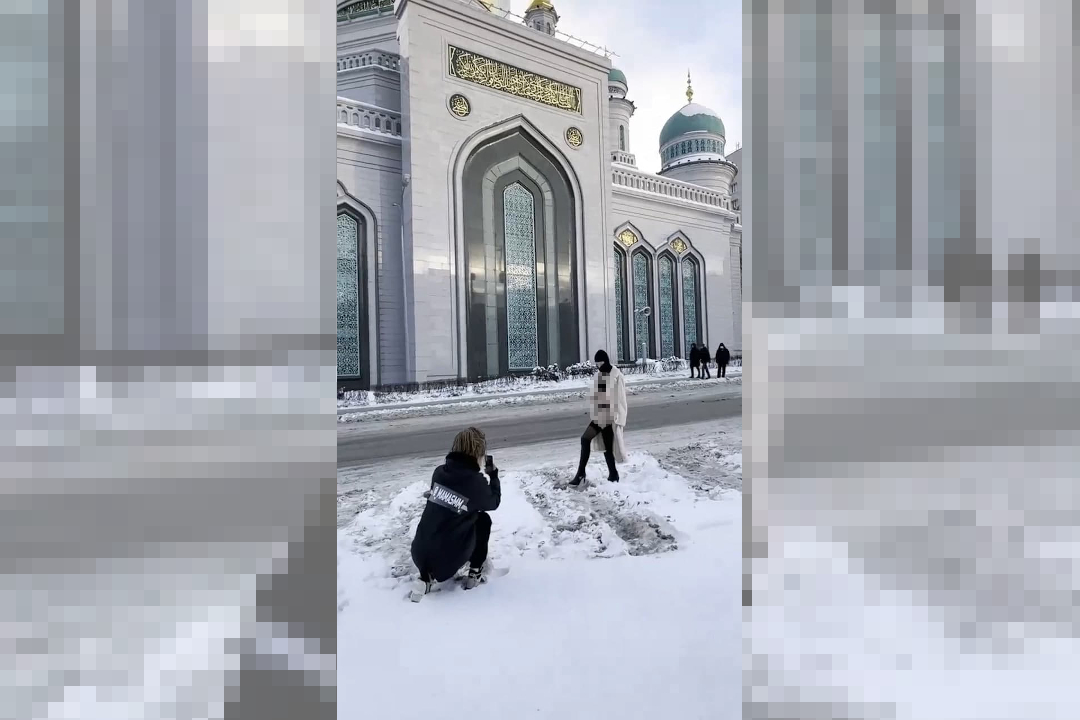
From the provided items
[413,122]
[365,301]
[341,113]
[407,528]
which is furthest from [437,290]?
[407,528]

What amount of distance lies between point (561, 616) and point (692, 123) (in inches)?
986

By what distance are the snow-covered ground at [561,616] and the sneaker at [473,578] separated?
4 centimetres

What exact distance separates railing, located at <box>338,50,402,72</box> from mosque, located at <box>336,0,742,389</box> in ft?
0.13

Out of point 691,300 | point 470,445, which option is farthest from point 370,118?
point 470,445

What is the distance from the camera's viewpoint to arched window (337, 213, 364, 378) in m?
11.4

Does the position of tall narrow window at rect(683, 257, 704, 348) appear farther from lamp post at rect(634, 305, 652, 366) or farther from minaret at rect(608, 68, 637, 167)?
minaret at rect(608, 68, 637, 167)

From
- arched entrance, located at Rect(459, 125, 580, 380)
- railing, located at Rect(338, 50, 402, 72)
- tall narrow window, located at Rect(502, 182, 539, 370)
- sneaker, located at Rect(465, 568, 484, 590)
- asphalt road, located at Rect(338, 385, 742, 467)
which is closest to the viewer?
sneaker, located at Rect(465, 568, 484, 590)

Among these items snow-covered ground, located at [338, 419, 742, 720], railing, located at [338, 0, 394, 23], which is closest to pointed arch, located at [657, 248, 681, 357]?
railing, located at [338, 0, 394, 23]

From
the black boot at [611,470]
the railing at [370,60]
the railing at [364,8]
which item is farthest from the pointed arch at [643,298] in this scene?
the black boot at [611,470]

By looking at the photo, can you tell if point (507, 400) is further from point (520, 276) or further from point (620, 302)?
point (620, 302)
